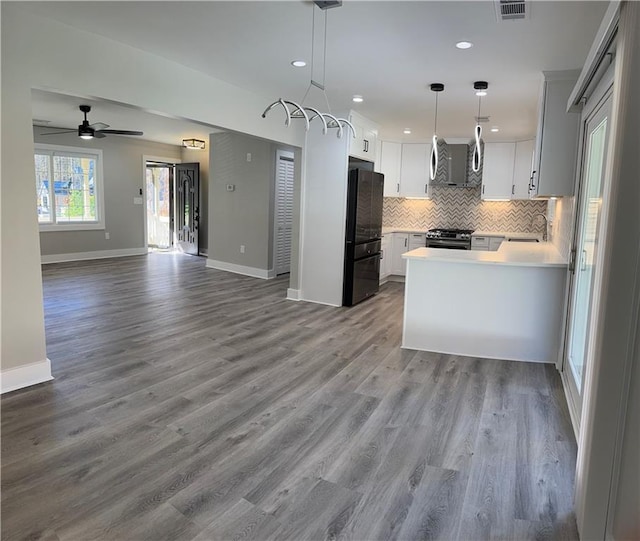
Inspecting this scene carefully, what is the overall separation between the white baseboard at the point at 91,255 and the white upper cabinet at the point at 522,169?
752cm

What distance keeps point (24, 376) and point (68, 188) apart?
6446mm

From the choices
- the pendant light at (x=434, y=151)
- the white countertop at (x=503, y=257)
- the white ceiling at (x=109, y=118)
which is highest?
the white ceiling at (x=109, y=118)

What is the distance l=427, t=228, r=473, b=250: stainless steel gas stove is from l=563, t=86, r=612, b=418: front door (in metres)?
3.53

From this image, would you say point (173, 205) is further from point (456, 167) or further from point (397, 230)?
point (456, 167)

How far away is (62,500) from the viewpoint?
6.40 ft

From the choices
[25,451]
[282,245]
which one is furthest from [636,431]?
[282,245]

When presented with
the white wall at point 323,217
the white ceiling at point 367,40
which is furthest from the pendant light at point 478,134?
the white wall at point 323,217

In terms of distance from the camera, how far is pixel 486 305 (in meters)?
3.99

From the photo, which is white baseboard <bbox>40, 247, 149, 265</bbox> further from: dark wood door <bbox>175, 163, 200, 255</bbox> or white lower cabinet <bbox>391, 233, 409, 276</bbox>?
white lower cabinet <bbox>391, 233, 409, 276</bbox>

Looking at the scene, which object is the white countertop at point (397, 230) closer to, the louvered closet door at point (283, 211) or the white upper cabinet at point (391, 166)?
the white upper cabinet at point (391, 166)

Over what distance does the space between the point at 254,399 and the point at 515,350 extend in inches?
94.7

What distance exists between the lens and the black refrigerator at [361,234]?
564cm

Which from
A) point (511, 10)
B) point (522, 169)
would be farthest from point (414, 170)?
point (511, 10)

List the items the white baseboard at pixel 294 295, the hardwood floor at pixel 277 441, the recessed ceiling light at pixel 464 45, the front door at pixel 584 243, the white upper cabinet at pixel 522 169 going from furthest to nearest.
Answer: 1. the white upper cabinet at pixel 522 169
2. the white baseboard at pixel 294 295
3. the recessed ceiling light at pixel 464 45
4. the front door at pixel 584 243
5. the hardwood floor at pixel 277 441
